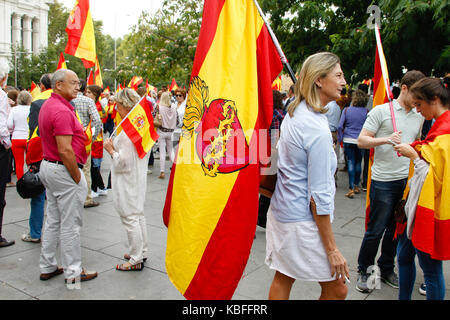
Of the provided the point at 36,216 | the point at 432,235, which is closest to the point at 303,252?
the point at 432,235

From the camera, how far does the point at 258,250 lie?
5.33 m

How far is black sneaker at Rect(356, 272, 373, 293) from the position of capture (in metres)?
4.11

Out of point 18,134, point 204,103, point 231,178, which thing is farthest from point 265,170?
point 18,134

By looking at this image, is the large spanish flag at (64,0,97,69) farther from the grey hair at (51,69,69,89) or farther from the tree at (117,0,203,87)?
the tree at (117,0,203,87)

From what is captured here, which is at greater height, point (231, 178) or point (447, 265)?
point (231, 178)

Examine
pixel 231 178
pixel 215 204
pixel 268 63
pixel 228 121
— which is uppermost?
pixel 268 63

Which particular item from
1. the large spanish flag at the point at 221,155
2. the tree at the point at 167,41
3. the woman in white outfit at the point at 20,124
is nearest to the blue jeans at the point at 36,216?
the woman in white outfit at the point at 20,124

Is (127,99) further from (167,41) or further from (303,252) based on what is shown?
(167,41)

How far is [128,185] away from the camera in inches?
176

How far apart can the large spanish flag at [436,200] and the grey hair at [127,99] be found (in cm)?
302

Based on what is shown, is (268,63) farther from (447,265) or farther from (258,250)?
(447,265)

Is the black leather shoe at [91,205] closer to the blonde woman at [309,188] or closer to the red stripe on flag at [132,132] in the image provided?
the red stripe on flag at [132,132]

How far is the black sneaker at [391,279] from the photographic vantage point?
425cm

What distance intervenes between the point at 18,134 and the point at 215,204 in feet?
21.2
